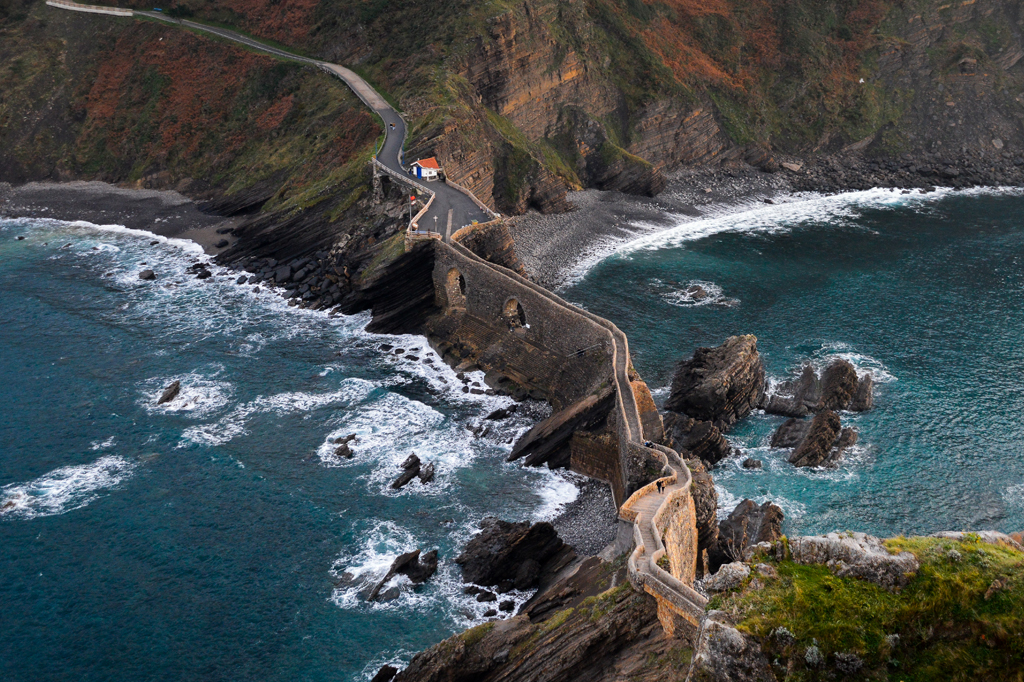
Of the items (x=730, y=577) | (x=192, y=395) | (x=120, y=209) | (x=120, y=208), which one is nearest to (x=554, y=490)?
(x=192, y=395)

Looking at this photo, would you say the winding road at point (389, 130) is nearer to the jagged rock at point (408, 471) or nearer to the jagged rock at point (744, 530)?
the jagged rock at point (408, 471)

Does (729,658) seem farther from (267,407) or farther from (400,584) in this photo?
(267,407)

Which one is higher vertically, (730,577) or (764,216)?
(730,577)

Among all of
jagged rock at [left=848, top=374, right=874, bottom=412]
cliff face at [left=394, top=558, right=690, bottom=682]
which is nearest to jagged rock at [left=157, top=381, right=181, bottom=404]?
cliff face at [left=394, top=558, right=690, bottom=682]

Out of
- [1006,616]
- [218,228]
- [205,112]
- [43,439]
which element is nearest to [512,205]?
[218,228]

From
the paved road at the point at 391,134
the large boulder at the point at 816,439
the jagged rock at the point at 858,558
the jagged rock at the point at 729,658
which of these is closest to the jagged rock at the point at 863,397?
the large boulder at the point at 816,439

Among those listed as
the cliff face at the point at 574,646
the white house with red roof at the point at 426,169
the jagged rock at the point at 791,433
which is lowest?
the jagged rock at the point at 791,433

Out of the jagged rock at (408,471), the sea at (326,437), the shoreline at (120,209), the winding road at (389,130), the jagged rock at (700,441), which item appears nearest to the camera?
the sea at (326,437)
